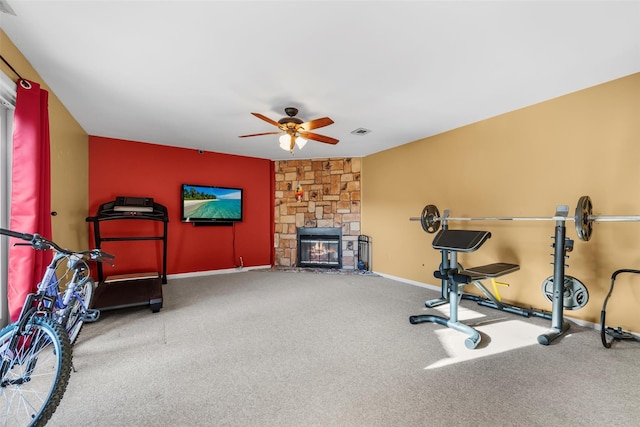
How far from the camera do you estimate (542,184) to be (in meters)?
2.96

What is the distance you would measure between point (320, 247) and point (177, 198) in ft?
9.39

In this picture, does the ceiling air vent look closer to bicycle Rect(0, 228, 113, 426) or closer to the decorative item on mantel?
the decorative item on mantel

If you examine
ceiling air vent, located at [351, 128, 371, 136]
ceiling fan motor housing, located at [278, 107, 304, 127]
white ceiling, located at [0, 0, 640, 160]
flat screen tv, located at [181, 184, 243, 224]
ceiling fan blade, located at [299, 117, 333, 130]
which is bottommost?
flat screen tv, located at [181, 184, 243, 224]

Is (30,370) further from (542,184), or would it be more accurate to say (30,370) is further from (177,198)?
(542,184)

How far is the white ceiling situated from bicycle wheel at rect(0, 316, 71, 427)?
6.09ft

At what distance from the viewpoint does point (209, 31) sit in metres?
1.84

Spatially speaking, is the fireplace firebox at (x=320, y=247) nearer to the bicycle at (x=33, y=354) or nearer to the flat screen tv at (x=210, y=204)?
the flat screen tv at (x=210, y=204)

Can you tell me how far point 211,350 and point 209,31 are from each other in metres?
2.38

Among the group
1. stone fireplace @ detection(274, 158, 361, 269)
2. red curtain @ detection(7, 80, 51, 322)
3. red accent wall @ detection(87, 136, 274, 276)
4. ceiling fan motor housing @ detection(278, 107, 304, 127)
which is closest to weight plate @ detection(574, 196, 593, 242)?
ceiling fan motor housing @ detection(278, 107, 304, 127)

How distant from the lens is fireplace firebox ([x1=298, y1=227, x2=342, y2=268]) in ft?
18.1

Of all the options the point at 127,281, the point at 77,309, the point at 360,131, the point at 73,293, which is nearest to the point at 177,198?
the point at 127,281

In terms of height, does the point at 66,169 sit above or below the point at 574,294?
above

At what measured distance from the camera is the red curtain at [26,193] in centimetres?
191

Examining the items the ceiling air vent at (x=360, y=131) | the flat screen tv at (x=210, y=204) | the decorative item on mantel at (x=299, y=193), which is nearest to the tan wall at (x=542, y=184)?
the ceiling air vent at (x=360, y=131)
